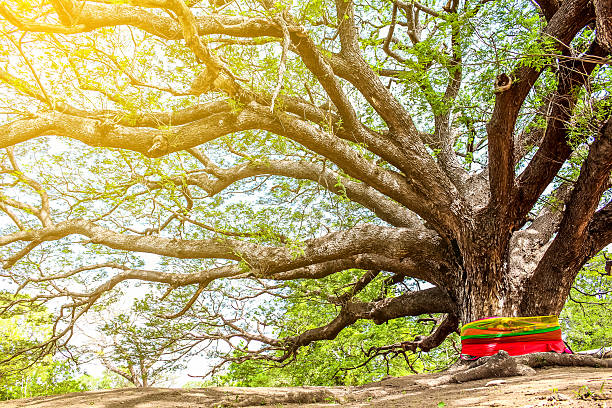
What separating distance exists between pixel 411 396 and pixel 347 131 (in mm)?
3109

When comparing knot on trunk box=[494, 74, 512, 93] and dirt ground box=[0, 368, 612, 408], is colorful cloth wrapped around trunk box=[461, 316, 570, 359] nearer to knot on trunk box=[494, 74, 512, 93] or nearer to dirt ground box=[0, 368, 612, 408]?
dirt ground box=[0, 368, 612, 408]

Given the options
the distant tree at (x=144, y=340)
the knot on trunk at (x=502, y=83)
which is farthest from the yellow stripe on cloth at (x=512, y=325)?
the distant tree at (x=144, y=340)

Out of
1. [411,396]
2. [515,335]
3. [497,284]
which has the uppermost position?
[497,284]

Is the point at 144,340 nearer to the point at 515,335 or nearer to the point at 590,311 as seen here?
the point at 515,335

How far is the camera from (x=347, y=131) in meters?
4.94

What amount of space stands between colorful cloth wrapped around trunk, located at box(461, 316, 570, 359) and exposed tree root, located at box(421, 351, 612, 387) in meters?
0.33

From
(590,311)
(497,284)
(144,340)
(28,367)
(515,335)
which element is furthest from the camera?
(590,311)

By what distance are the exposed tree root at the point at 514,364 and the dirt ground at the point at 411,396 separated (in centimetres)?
13

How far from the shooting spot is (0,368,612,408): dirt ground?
2109 mm

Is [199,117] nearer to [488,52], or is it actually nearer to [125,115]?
[125,115]

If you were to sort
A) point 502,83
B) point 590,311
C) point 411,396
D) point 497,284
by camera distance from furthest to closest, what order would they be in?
point 590,311
point 497,284
point 502,83
point 411,396

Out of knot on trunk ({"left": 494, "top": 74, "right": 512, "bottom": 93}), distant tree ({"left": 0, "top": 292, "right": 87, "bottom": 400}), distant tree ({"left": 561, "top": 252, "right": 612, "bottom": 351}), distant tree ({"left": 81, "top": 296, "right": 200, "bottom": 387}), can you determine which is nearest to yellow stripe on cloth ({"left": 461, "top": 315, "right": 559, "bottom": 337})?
knot on trunk ({"left": 494, "top": 74, "right": 512, "bottom": 93})

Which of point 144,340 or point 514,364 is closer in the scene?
point 514,364

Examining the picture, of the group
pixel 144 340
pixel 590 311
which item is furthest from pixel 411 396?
pixel 590 311
